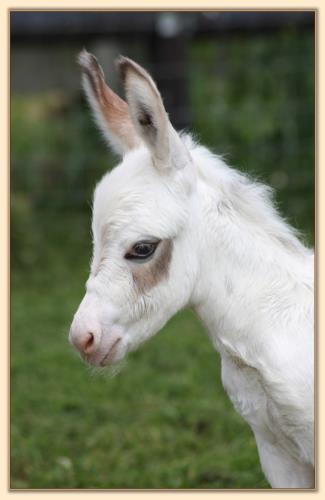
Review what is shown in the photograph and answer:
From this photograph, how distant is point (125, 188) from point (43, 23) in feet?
26.1

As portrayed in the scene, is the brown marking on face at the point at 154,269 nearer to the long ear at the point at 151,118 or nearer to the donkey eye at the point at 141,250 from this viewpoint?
the donkey eye at the point at 141,250

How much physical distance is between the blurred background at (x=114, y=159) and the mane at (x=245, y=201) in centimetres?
248

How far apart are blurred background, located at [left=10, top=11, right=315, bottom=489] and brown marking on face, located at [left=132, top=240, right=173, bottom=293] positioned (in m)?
2.62

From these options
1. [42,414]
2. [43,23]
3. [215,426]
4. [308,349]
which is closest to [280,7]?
[308,349]

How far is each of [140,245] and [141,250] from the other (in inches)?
0.8

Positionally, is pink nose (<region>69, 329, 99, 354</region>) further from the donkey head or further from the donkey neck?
the donkey neck

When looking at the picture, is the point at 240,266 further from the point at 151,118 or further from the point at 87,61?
the point at 87,61

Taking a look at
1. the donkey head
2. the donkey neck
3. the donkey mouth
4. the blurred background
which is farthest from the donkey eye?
the blurred background

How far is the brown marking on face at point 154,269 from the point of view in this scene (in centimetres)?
279

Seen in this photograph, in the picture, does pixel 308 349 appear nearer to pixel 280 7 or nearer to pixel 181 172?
pixel 181 172

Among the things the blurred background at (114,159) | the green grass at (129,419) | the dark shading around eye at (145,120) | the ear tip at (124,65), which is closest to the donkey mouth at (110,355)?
the green grass at (129,419)

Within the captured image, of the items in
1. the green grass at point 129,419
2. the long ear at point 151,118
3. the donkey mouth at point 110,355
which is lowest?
the green grass at point 129,419

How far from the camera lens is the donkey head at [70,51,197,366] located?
108 inches

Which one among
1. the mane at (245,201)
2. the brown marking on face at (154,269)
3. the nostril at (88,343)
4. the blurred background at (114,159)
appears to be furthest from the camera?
the blurred background at (114,159)
